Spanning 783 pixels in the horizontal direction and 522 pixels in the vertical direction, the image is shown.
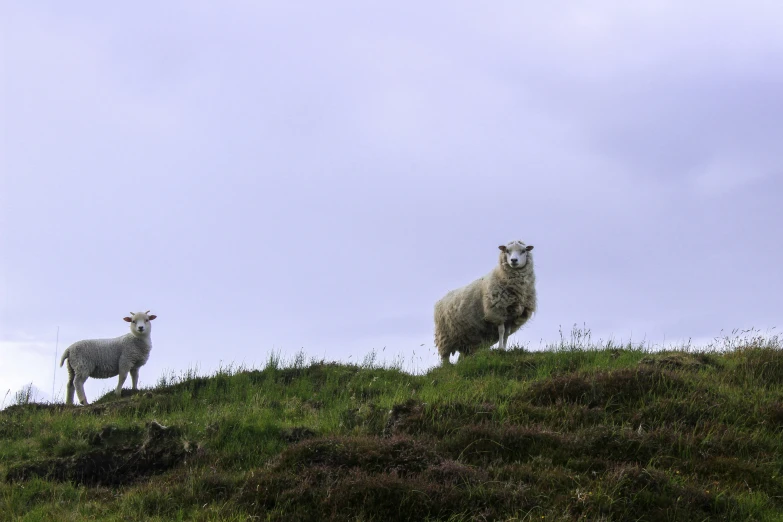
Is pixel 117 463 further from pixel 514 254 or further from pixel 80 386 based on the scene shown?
pixel 514 254

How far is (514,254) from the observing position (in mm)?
16531

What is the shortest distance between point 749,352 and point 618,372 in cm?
307

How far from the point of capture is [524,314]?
658 inches

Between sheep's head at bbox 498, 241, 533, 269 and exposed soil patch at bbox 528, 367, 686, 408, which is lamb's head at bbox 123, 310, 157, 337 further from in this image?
exposed soil patch at bbox 528, 367, 686, 408

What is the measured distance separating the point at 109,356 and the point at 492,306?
7959mm

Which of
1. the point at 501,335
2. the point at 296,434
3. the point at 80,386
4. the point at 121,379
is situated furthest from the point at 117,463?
the point at 501,335

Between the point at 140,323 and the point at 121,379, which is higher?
the point at 140,323

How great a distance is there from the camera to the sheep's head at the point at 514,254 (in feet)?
54.0

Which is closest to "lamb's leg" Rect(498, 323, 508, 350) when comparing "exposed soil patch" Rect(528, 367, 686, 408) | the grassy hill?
the grassy hill

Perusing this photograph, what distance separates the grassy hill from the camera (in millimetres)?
7516

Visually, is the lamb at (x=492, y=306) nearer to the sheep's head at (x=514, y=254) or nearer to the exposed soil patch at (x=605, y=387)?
the sheep's head at (x=514, y=254)

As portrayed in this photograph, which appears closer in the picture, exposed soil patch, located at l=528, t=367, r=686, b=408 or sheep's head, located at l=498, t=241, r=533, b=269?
exposed soil patch, located at l=528, t=367, r=686, b=408

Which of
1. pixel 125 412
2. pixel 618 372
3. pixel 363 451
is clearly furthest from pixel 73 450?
pixel 618 372

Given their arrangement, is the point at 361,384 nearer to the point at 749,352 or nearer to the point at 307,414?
the point at 307,414
